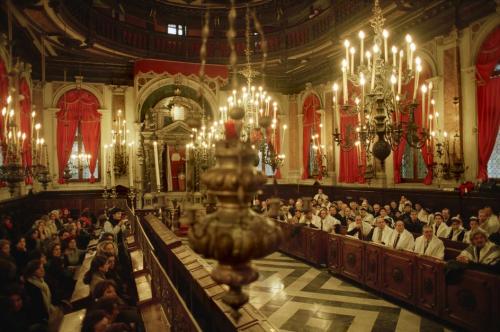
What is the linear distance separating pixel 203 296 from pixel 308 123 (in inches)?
567

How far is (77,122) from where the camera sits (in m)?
15.5

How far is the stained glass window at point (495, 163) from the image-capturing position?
9.81 metres

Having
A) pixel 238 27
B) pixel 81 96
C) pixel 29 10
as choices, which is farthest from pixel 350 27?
pixel 81 96

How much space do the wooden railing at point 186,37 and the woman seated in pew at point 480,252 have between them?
8.33 meters

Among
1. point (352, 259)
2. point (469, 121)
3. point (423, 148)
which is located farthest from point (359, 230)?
point (469, 121)

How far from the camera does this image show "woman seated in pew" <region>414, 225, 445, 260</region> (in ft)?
22.4

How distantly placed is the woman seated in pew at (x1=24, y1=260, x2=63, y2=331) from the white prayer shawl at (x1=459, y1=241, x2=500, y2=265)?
5717 millimetres

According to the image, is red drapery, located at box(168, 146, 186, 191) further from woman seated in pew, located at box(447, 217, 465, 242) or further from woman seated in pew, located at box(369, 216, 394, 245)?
woman seated in pew, located at box(447, 217, 465, 242)

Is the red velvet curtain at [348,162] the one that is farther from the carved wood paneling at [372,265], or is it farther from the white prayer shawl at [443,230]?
the carved wood paneling at [372,265]

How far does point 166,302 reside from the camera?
13.5 feet

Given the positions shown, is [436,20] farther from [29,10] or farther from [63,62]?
[63,62]

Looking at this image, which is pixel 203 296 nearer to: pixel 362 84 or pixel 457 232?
pixel 362 84

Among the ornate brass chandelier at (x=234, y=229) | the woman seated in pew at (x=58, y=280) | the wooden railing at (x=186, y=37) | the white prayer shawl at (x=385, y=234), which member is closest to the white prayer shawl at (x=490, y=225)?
the white prayer shawl at (x=385, y=234)

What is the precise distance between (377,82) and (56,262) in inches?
199
